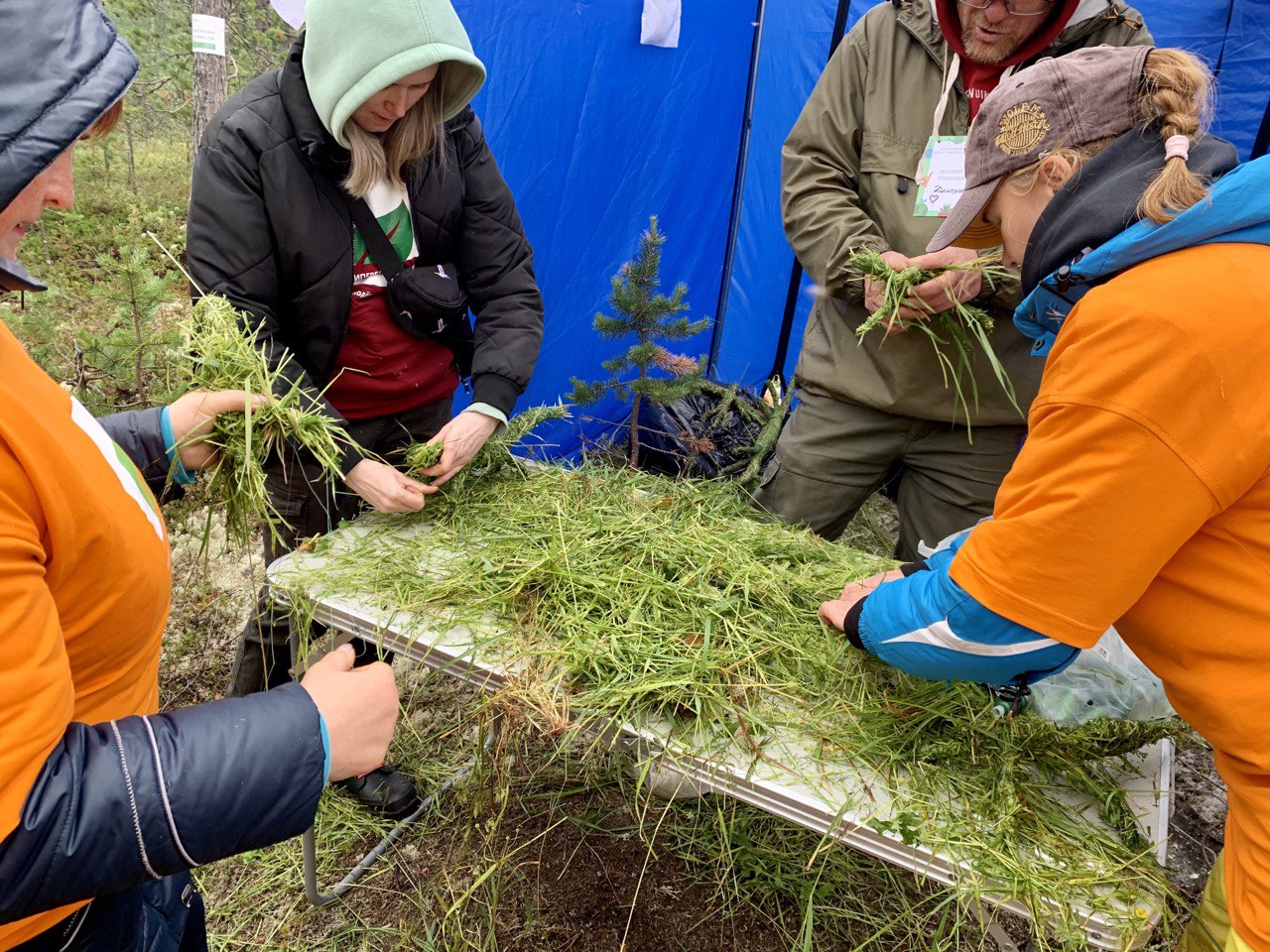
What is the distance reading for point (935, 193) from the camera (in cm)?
251

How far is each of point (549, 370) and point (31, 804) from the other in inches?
150

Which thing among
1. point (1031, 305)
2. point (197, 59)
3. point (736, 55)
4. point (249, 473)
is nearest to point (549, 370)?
point (736, 55)

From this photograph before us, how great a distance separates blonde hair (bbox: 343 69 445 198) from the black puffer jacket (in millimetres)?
52

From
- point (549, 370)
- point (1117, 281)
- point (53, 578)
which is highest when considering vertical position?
point (1117, 281)

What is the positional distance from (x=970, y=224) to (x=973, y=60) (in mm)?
1094

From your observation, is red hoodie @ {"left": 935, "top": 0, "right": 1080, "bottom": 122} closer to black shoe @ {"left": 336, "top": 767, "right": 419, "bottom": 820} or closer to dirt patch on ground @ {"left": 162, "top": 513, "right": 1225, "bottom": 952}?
dirt patch on ground @ {"left": 162, "top": 513, "right": 1225, "bottom": 952}

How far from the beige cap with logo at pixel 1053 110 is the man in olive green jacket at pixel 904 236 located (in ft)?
2.52

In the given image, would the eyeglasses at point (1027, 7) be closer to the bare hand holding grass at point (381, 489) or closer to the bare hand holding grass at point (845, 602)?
the bare hand holding grass at point (845, 602)

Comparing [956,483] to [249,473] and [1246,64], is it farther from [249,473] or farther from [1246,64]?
[1246,64]

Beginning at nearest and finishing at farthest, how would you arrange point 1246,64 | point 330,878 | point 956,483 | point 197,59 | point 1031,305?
point 1031,305, point 330,878, point 956,483, point 1246,64, point 197,59

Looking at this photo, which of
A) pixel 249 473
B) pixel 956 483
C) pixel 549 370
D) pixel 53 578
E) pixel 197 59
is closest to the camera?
pixel 53 578

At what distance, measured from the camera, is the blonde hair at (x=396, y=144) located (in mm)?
2115

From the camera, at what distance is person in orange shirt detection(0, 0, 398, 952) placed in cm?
80

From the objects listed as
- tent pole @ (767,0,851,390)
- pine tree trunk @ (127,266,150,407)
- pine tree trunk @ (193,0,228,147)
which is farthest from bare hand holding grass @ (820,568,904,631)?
pine tree trunk @ (193,0,228,147)
